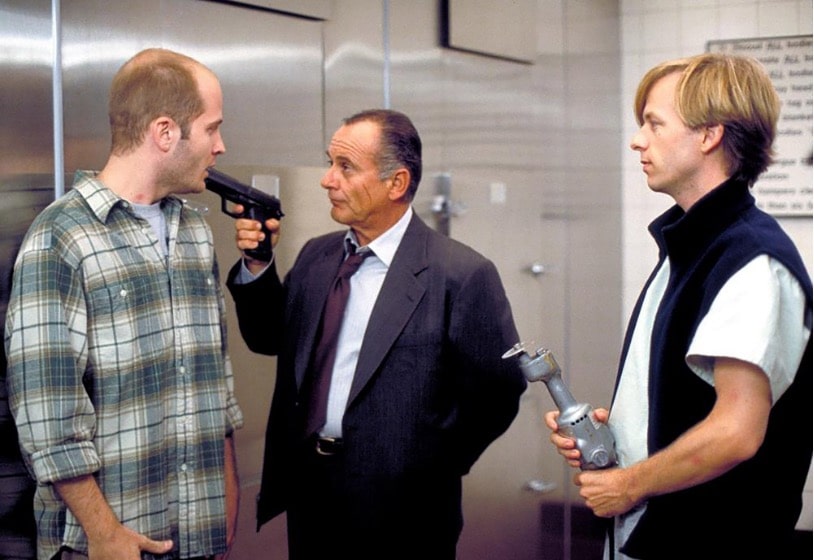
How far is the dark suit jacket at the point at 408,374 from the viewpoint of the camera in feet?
6.57

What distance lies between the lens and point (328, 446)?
2020 mm

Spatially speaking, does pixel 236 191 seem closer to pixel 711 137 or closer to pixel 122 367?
pixel 122 367

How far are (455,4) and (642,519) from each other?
1.91m

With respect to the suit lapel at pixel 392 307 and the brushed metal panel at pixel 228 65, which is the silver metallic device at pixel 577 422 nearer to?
the suit lapel at pixel 392 307

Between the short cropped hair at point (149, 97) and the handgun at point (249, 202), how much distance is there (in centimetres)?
19

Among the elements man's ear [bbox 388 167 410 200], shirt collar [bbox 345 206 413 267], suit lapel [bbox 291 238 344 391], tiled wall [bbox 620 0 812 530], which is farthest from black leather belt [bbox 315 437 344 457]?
tiled wall [bbox 620 0 812 530]

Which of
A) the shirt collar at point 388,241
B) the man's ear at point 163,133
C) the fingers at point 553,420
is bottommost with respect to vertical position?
the fingers at point 553,420

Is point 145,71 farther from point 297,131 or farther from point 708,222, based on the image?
point 708,222

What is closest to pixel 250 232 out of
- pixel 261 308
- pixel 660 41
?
pixel 261 308

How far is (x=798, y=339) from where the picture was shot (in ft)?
4.78

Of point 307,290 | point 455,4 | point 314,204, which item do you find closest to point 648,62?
point 455,4

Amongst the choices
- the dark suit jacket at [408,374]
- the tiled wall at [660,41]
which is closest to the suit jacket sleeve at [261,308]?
the dark suit jacket at [408,374]

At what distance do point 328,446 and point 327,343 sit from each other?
0.19m

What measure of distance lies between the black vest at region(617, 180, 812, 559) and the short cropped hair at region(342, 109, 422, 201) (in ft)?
2.44
